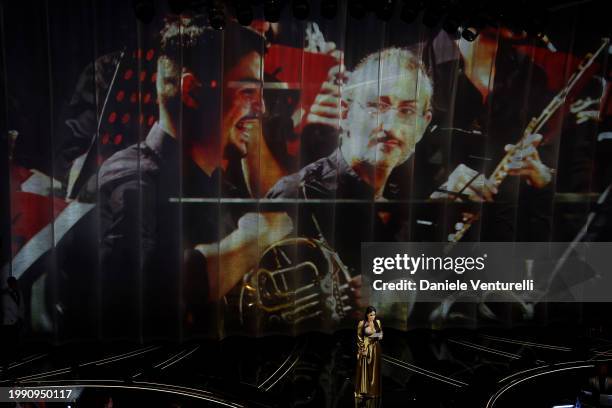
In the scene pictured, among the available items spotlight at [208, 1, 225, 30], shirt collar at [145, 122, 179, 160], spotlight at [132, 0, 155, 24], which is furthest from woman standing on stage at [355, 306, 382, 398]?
spotlight at [132, 0, 155, 24]

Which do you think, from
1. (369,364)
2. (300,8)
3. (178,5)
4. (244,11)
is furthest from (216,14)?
(369,364)

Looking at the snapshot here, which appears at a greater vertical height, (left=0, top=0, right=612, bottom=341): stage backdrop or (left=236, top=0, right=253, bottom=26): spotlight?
(left=236, top=0, right=253, bottom=26): spotlight

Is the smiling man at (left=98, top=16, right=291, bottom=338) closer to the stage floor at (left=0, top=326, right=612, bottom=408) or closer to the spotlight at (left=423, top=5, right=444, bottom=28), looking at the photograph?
the stage floor at (left=0, top=326, right=612, bottom=408)

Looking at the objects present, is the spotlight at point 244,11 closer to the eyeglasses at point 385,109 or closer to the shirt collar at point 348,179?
the eyeglasses at point 385,109

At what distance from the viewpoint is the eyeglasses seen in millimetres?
6598

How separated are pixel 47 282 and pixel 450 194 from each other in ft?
16.8

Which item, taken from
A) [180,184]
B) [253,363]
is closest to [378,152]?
[180,184]

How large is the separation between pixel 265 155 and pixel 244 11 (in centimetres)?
174

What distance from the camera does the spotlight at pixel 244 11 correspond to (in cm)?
533

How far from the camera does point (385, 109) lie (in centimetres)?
664

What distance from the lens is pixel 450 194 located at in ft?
22.7

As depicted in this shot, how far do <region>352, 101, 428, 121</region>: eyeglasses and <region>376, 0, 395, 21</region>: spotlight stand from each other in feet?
3.90

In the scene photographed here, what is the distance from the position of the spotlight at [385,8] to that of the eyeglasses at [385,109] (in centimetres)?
119

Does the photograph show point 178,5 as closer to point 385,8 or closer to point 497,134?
Answer: point 385,8
